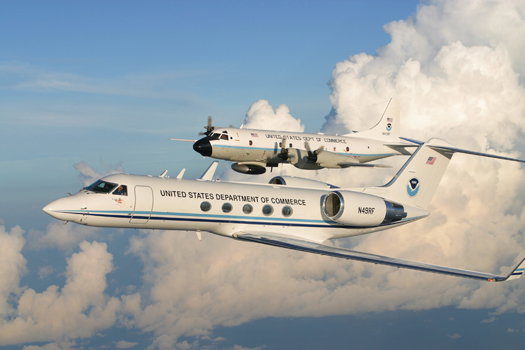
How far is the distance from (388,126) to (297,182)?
2358cm

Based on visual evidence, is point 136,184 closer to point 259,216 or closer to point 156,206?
point 156,206

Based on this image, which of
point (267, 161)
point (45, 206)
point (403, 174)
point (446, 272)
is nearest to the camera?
point (446, 272)

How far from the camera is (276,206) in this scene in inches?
1081

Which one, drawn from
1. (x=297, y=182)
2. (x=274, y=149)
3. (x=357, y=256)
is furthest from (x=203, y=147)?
(x=357, y=256)

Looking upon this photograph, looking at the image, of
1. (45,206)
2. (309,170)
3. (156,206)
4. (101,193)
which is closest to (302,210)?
(156,206)

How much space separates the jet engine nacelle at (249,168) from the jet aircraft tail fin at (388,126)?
11.3 meters

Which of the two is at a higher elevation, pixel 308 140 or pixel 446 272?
pixel 308 140

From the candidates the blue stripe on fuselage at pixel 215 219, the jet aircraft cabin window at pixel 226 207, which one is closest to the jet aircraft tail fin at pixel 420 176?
the blue stripe on fuselage at pixel 215 219

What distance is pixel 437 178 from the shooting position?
1238 inches

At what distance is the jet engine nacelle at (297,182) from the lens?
29.6 m

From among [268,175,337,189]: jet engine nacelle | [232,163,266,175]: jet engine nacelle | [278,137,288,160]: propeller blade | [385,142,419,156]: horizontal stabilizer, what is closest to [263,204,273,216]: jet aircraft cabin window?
[268,175,337,189]: jet engine nacelle

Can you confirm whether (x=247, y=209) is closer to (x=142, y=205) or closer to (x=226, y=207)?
(x=226, y=207)

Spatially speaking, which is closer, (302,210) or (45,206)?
(45,206)

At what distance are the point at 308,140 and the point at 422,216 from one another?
45.7 ft
